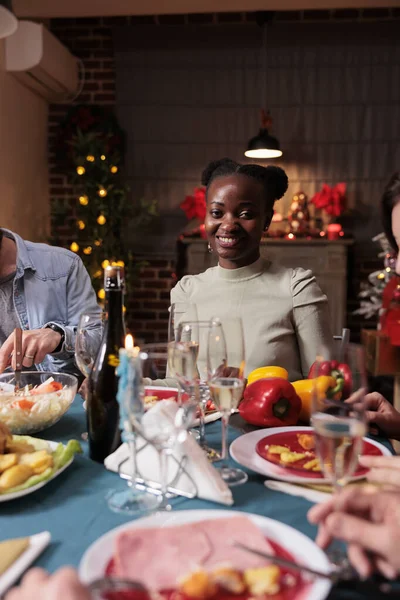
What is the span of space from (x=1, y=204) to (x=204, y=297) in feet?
8.64

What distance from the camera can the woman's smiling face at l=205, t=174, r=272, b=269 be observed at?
69.6 inches

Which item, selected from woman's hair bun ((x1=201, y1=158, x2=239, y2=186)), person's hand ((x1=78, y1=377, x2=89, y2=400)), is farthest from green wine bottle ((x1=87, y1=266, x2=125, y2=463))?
woman's hair bun ((x1=201, y1=158, x2=239, y2=186))

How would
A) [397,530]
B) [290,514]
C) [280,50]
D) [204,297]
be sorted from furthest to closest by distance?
[280,50] < [204,297] < [290,514] < [397,530]

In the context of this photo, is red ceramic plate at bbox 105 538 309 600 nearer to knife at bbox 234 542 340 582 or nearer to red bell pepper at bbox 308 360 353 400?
knife at bbox 234 542 340 582

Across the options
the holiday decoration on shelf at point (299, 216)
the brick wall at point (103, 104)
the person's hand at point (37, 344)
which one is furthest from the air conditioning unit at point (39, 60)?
the person's hand at point (37, 344)

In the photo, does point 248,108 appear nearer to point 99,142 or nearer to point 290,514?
point 99,142

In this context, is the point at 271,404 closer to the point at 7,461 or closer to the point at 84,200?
the point at 7,461

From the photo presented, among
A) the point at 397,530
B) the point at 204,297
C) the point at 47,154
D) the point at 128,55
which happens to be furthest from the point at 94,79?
the point at 397,530

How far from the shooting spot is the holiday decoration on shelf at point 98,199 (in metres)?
4.42

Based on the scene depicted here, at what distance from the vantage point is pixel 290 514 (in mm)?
798

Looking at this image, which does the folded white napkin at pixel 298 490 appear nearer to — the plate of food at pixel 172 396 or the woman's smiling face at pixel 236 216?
the plate of food at pixel 172 396

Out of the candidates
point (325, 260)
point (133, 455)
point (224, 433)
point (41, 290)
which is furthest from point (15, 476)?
point (325, 260)

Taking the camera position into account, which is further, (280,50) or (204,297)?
(280,50)

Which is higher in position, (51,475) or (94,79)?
(94,79)
